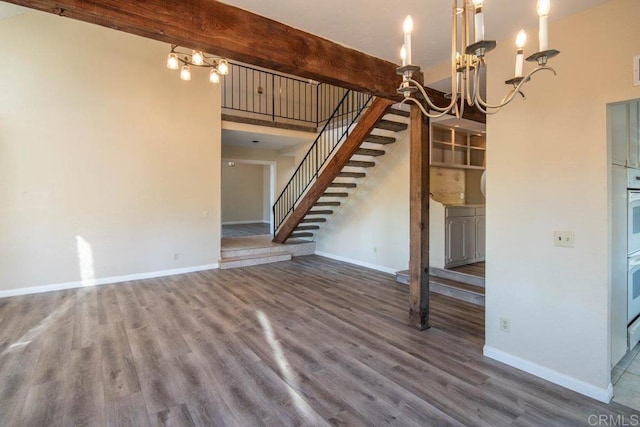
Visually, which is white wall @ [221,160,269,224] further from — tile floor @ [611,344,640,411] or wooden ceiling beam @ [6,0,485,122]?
tile floor @ [611,344,640,411]

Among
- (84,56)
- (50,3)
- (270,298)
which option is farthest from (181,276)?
(50,3)

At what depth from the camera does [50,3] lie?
1.63 m

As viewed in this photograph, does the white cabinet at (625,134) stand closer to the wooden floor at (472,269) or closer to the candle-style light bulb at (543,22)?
the candle-style light bulb at (543,22)

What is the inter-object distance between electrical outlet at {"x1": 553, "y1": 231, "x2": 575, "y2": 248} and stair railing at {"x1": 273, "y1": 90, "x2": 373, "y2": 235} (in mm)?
4048

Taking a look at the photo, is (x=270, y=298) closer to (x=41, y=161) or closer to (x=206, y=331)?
(x=206, y=331)

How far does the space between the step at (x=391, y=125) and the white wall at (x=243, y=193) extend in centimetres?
827

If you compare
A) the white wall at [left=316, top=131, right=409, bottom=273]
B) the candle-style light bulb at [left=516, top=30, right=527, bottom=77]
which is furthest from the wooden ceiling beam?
the white wall at [left=316, top=131, right=409, bottom=273]

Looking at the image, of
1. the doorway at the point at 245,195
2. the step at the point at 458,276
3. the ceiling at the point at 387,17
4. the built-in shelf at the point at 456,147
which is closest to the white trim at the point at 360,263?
the step at the point at 458,276

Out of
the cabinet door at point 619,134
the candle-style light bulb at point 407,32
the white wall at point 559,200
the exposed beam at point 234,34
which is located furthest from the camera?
the cabinet door at point 619,134

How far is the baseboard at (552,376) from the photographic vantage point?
222 centimetres

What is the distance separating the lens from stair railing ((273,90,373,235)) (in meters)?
6.60

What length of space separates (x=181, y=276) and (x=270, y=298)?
2.11 m

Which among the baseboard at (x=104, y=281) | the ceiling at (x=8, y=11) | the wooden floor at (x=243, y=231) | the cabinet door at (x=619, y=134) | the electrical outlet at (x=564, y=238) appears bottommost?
the baseboard at (x=104, y=281)

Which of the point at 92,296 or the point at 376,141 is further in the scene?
the point at 376,141
